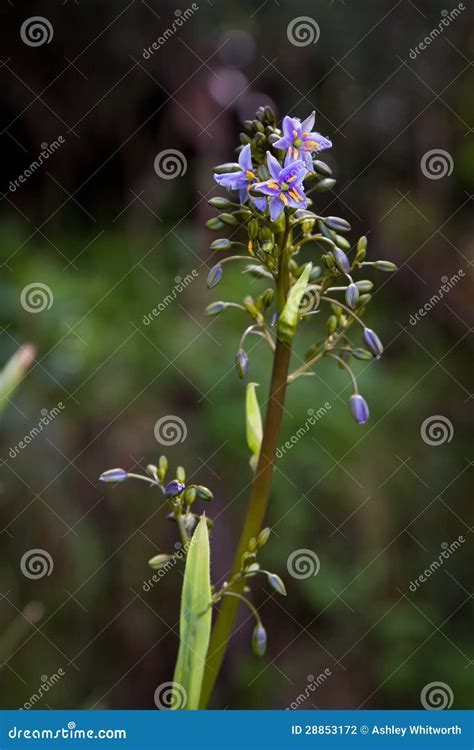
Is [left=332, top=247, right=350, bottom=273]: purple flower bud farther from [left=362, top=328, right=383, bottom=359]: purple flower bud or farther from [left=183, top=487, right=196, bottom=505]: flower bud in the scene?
[left=183, top=487, right=196, bottom=505]: flower bud

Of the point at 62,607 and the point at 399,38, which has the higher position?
the point at 399,38

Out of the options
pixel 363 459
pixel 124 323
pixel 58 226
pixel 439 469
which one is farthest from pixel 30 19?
pixel 439 469

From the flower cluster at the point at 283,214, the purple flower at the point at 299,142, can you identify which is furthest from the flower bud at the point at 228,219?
the purple flower at the point at 299,142

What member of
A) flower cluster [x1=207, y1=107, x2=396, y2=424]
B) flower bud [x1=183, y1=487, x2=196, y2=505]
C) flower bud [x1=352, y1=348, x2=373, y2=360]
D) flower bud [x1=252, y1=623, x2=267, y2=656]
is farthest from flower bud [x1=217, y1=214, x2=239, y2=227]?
flower bud [x1=252, y1=623, x2=267, y2=656]

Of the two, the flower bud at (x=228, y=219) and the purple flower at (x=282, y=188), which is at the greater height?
the purple flower at (x=282, y=188)

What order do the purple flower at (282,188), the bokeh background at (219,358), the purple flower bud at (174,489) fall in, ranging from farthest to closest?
the bokeh background at (219,358) → the purple flower bud at (174,489) → the purple flower at (282,188)

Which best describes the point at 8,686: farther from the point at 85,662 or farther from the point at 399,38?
the point at 399,38

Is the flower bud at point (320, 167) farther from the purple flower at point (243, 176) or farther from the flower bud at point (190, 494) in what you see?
the flower bud at point (190, 494)

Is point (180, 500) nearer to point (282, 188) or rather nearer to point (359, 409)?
point (359, 409)
